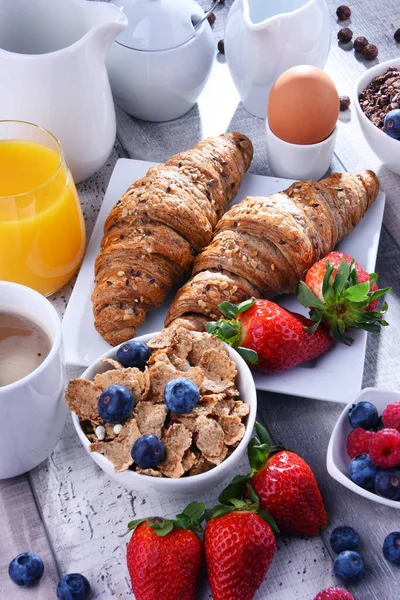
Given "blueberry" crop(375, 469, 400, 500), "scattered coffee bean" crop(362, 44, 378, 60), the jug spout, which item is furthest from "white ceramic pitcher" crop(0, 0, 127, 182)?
"blueberry" crop(375, 469, 400, 500)

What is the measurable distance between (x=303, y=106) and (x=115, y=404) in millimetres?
822

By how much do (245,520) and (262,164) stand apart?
99 cm

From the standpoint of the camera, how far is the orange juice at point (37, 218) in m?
1.67

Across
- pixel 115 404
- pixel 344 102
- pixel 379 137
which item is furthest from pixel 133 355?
pixel 344 102

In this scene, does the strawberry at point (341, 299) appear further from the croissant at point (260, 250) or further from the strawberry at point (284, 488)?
the strawberry at point (284, 488)

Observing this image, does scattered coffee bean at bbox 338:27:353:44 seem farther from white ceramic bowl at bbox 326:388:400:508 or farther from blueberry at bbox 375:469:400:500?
blueberry at bbox 375:469:400:500

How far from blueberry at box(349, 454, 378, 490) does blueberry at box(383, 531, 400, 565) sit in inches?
3.5

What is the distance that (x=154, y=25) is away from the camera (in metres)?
2.01

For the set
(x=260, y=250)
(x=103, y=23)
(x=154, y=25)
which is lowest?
(x=260, y=250)

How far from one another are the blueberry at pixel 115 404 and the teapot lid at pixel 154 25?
3.04 feet

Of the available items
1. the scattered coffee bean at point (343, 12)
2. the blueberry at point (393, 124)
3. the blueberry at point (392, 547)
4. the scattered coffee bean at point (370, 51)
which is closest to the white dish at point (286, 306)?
the blueberry at point (393, 124)

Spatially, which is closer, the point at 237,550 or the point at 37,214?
the point at 237,550

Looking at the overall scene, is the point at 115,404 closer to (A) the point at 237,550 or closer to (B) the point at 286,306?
(A) the point at 237,550

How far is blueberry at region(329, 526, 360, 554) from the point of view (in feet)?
4.82
